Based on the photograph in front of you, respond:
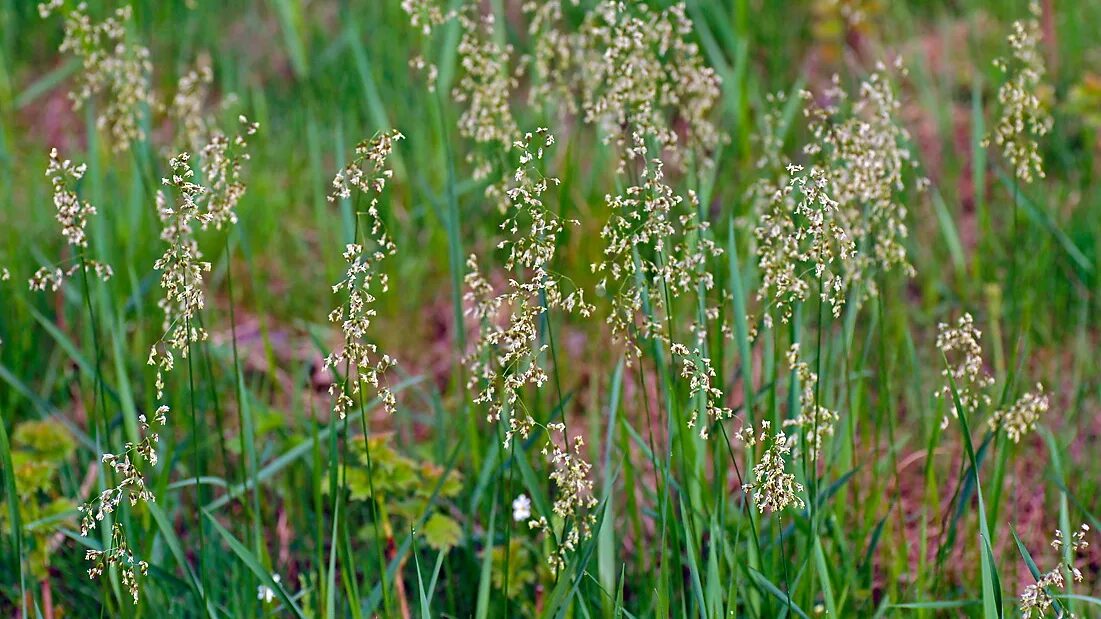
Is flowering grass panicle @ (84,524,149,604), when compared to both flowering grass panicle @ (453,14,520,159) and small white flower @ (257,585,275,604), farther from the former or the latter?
flowering grass panicle @ (453,14,520,159)

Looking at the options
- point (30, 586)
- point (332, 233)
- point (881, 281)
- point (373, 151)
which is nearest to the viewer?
point (373, 151)

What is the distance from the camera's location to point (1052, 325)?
→ 3.73m

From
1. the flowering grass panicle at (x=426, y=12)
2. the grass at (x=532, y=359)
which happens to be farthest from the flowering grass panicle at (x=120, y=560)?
the flowering grass panicle at (x=426, y=12)

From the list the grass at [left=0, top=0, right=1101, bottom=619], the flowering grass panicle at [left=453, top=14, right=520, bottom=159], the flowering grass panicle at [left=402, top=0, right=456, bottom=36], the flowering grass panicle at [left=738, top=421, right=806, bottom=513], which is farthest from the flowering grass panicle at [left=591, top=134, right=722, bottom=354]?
the flowering grass panicle at [left=402, top=0, right=456, bottom=36]

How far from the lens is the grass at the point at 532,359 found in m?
2.46

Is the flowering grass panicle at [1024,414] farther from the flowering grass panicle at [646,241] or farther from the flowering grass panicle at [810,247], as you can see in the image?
the flowering grass panicle at [646,241]

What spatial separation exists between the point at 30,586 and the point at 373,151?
133cm

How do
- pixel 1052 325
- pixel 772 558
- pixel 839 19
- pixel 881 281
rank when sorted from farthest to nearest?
pixel 839 19 → pixel 1052 325 → pixel 881 281 → pixel 772 558

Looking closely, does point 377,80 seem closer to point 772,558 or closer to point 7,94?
point 7,94

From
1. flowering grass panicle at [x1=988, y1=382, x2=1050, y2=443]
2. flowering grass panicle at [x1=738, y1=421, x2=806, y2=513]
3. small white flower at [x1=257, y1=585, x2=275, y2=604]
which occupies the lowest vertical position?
small white flower at [x1=257, y1=585, x2=275, y2=604]

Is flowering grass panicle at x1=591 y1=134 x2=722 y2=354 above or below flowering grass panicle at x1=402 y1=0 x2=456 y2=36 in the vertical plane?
below

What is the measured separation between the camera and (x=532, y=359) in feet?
6.45

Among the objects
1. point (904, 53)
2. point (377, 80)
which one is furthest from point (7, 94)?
point (904, 53)

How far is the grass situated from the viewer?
8.09 feet
